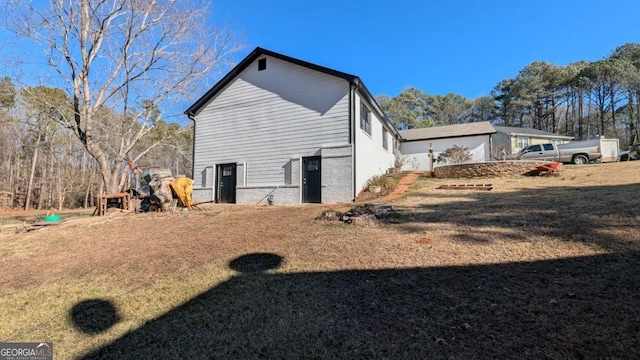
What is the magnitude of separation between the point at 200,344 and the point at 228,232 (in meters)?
4.35

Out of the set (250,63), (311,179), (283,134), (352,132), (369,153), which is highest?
(250,63)

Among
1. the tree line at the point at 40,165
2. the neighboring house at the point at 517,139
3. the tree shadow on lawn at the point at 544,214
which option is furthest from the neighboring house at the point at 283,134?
the neighboring house at the point at 517,139

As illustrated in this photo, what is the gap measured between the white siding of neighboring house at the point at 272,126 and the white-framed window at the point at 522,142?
2454cm

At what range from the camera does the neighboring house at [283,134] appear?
40.1ft

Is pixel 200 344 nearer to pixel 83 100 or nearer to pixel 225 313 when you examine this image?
pixel 225 313

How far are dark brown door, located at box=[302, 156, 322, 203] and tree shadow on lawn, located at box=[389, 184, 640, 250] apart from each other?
4.52m

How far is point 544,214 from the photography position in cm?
666

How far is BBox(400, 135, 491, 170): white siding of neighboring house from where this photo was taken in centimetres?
2247

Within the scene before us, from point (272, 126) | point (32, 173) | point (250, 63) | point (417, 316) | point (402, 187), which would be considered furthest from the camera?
point (32, 173)

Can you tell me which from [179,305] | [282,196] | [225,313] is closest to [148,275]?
[179,305]

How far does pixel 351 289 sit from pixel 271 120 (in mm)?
10944

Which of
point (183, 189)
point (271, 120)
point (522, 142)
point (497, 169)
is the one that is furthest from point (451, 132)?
point (183, 189)

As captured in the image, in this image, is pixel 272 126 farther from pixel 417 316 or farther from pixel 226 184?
pixel 417 316

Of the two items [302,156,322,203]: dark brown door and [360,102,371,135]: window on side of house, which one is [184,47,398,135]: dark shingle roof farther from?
[302,156,322,203]: dark brown door
